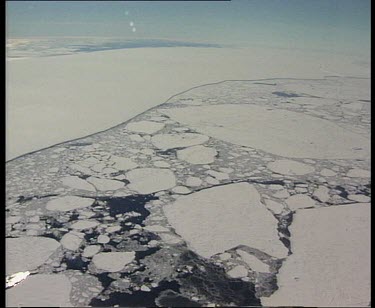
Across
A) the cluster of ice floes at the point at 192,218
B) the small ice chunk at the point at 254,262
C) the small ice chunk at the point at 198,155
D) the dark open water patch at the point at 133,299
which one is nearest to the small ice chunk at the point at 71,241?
the cluster of ice floes at the point at 192,218

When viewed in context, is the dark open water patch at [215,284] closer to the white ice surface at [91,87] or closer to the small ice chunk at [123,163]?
the small ice chunk at [123,163]

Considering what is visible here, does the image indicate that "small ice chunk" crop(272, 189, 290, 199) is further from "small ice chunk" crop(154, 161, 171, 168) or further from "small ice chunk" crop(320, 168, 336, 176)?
"small ice chunk" crop(154, 161, 171, 168)

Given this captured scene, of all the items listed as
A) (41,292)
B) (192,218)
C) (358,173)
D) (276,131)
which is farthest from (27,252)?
(276,131)

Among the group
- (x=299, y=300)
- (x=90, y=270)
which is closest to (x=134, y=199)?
(x=90, y=270)

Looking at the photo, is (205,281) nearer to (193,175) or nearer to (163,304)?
(163,304)

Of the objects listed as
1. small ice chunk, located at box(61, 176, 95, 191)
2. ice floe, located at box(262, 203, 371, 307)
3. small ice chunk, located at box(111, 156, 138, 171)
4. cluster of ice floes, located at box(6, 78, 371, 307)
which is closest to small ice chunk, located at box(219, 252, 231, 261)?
cluster of ice floes, located at box(6, 78, 371, 307)

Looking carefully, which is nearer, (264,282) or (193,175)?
(264,282)

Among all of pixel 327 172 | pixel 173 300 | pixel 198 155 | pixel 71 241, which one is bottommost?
pixel 173 300

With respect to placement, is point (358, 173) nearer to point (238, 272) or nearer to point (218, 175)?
point (218, 175)
